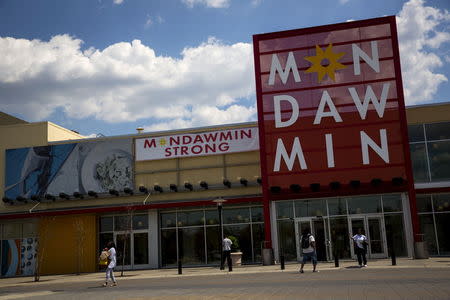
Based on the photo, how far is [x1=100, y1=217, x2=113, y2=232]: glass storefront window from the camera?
1316 inches

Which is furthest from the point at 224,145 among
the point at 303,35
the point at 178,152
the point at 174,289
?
the point at 174,289

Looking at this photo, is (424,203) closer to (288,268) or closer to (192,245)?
(288,268)

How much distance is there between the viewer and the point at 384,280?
1662cm

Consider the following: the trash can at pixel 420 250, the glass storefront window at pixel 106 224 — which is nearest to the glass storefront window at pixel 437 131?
the trash can at pixel 420 250

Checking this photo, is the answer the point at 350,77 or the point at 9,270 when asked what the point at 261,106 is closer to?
the point at 350,77

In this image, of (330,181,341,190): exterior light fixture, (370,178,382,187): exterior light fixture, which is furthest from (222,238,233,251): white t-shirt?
(370,178,382,187): exterior light fixture

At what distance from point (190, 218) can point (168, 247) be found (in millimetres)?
2231

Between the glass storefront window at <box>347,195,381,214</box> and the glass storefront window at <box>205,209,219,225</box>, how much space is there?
8036mm

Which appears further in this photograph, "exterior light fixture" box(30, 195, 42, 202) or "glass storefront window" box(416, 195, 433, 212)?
"exterior light fixture" box(30, 195, 42, 202)

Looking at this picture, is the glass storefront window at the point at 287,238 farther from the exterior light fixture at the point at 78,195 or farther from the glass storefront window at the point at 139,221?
the exterior light fixture at the point at 78,195

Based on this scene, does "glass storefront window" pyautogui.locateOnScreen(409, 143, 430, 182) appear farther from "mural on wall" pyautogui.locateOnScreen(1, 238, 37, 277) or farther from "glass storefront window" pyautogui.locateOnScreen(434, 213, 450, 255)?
"mural on wall" pyautogui.locateOnScreen(1, 238, 37, 277)

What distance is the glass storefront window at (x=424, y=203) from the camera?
2941 cm

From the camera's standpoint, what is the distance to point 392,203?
93.1 ft

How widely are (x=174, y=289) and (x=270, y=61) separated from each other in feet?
54.7
